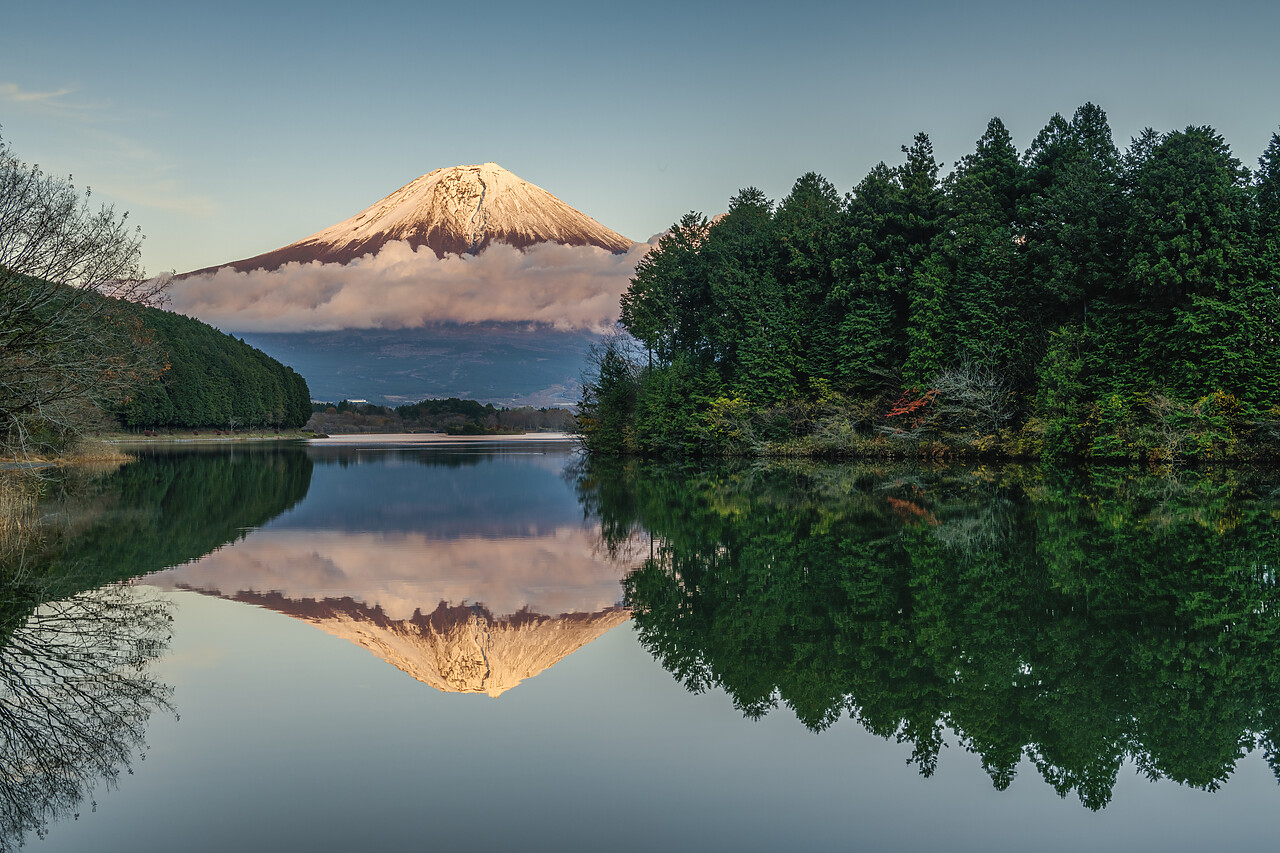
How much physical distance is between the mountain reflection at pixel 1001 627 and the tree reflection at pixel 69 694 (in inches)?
146

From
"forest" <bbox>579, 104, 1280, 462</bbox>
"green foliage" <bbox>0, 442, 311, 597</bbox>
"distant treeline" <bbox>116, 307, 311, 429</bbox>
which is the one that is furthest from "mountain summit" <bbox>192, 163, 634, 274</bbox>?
"green foliage" <bbox>0, 442, 311, 597</bbox>

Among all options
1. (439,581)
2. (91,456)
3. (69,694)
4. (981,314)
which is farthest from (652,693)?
(91,456)

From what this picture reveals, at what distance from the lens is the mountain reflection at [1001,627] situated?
5316mm

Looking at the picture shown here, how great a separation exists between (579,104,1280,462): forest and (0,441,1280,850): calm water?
18091 millimetres

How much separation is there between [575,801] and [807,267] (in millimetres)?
39636

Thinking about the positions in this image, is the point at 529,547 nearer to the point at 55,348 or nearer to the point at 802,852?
the point at 55,348

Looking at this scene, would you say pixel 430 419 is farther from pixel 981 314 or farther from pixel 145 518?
pixel 145 518

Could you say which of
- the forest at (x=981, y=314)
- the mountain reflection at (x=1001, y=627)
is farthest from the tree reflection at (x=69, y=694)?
the forest at (x=981, y=314)

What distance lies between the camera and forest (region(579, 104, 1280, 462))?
2842 cm

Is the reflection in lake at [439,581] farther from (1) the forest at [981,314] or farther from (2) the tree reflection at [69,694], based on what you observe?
(1) the forest at [981,314]

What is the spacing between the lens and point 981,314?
117 feet

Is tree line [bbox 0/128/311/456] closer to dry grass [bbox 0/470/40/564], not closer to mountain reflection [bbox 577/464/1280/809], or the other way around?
dry grass [bbox 0/470/40/564]

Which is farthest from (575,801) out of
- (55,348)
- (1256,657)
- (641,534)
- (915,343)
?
(915,343)

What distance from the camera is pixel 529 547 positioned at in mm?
13914
